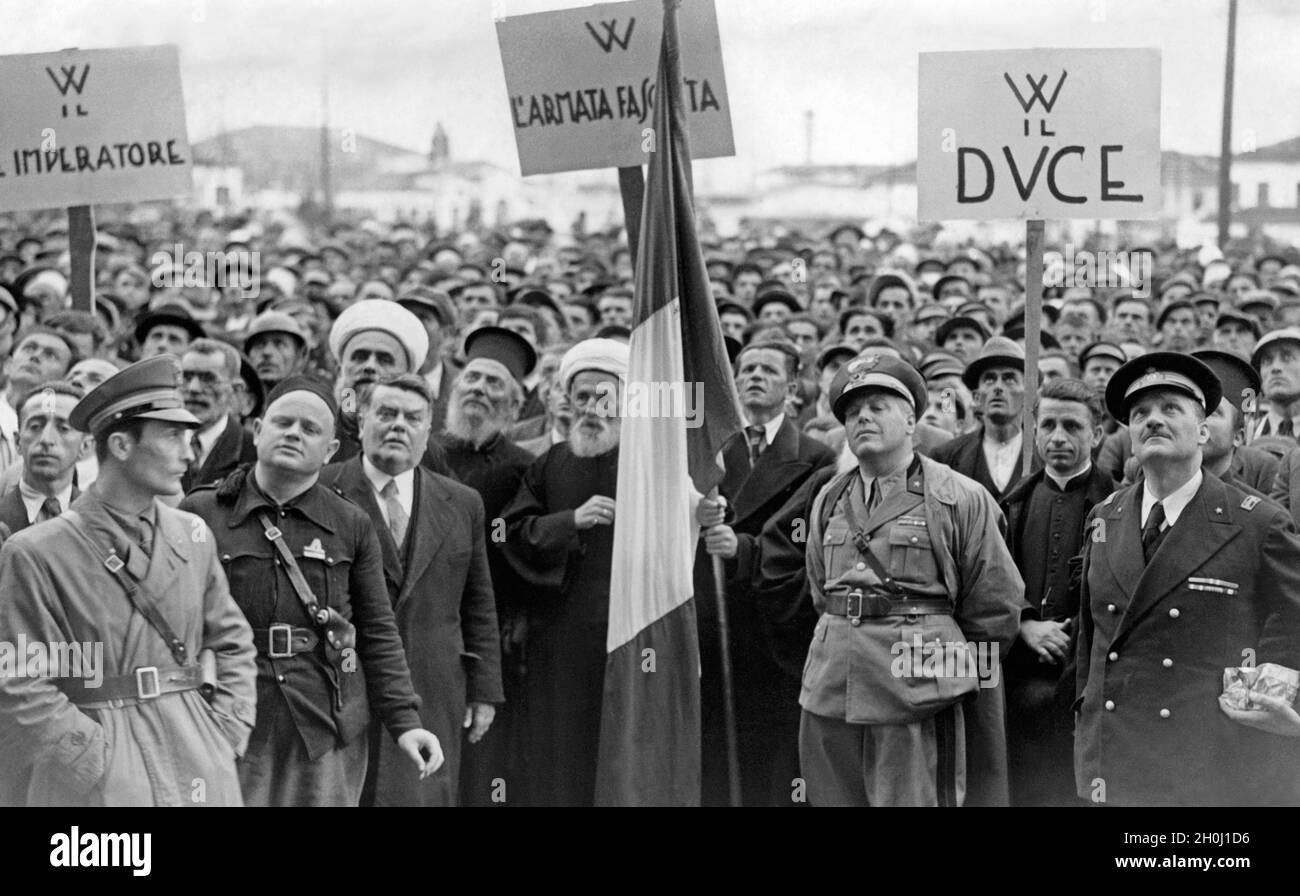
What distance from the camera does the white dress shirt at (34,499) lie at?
6000 millimetres

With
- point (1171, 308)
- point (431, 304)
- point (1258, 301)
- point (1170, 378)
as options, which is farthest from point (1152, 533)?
point (1258, 301)

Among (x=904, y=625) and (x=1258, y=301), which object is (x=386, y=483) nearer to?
(x=904, y=625)

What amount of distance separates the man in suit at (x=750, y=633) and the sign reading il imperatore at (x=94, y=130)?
8.58ft

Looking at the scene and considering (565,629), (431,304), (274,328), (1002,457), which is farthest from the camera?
(431,304)

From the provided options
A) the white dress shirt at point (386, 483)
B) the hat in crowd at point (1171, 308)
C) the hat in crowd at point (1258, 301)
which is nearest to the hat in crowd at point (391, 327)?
the white dress shirt at point (386, 483)

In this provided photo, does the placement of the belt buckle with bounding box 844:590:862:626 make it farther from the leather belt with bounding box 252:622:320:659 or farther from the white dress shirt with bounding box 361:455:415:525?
the leather belt with bounding box 252:622:320:659

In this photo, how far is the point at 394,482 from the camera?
6.23 meters

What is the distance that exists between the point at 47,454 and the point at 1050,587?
10.1ft

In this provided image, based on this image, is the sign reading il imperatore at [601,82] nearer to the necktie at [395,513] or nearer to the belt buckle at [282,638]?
the necktie at [395,513]

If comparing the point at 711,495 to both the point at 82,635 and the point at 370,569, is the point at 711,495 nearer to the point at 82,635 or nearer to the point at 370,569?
the point at 370,569

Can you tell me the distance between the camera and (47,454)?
6082 millimetres

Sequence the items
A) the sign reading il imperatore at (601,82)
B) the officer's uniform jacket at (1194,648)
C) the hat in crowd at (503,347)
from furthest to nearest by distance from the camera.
→ the hat in crowd at (503,347)
the sign reading il imperatore at (601,82)
the officer's uniform jacket at (1194,648)

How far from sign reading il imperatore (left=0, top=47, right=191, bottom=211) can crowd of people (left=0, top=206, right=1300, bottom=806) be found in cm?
68

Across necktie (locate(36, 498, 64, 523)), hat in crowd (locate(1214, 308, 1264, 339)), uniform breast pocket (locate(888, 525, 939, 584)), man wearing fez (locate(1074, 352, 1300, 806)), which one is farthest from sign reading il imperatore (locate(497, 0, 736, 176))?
hat in crowd (locate(1214, 308, 1264, 339))
